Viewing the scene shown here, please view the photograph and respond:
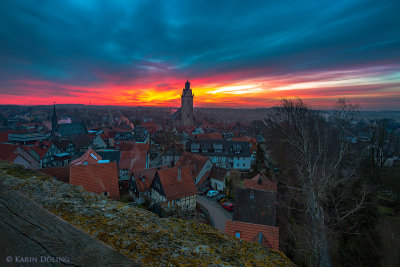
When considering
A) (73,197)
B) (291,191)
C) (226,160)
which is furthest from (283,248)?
(226,160)

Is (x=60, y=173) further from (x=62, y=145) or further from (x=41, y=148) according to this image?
(x=62, y=145)

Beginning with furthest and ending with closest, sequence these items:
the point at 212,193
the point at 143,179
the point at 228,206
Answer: the point at 212,193, the point at 143,179, the point at 228,206

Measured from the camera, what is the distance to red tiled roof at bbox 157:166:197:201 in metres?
19.3

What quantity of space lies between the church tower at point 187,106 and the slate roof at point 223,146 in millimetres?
56366

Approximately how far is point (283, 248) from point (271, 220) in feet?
6.64

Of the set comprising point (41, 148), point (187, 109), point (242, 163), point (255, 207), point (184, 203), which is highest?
point (187, 109)

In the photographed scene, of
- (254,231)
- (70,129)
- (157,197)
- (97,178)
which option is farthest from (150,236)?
(70,129)

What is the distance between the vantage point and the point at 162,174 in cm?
2011

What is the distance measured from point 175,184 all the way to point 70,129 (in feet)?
219

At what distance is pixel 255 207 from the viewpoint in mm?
16312

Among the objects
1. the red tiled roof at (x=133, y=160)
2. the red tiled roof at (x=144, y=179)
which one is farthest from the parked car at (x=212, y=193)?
the red tiled roof at (x=133, y=160)

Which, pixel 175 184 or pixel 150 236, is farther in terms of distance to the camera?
pixel 175 184

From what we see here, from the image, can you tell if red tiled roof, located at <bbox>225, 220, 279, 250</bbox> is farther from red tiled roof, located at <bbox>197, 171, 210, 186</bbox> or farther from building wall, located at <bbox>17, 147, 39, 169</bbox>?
building wall, located at <bbox>17, 147, 39, 169</bbox>

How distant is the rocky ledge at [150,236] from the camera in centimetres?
168
